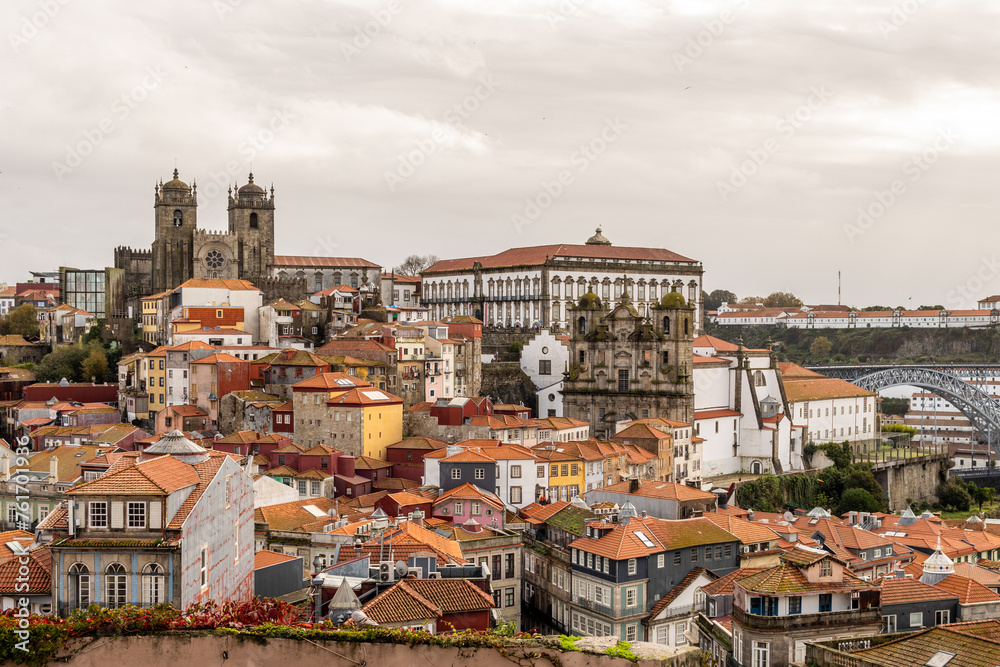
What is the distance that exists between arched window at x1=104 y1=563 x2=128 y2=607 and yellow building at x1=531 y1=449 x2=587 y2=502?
93.0 feet

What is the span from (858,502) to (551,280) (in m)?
30.5

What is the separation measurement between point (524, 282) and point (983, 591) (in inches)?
2427

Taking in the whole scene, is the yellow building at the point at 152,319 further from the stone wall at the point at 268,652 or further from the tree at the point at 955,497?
the tree at the point at 955,497

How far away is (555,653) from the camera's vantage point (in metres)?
13.8

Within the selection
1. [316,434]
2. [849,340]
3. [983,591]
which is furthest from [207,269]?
[849,340]

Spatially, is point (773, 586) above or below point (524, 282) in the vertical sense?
below

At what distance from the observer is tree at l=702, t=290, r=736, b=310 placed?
185m

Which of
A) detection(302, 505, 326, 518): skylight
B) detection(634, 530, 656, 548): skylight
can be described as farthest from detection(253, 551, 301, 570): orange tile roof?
detection(634, 530, 656, 548): skylight

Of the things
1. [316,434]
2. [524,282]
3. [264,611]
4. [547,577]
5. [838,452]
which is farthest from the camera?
[524,282]

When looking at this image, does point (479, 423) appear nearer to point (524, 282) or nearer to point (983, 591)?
point (983, 591)

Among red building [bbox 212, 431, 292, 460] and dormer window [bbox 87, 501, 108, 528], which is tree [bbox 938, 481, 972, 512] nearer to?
red building [bbox 212, 431, 292, 460]

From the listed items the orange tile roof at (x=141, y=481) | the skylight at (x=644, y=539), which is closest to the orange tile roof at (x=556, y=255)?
the skylight at (x=644, y=539)

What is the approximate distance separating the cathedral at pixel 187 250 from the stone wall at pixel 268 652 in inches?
2479

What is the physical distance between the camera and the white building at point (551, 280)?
86625 mm
